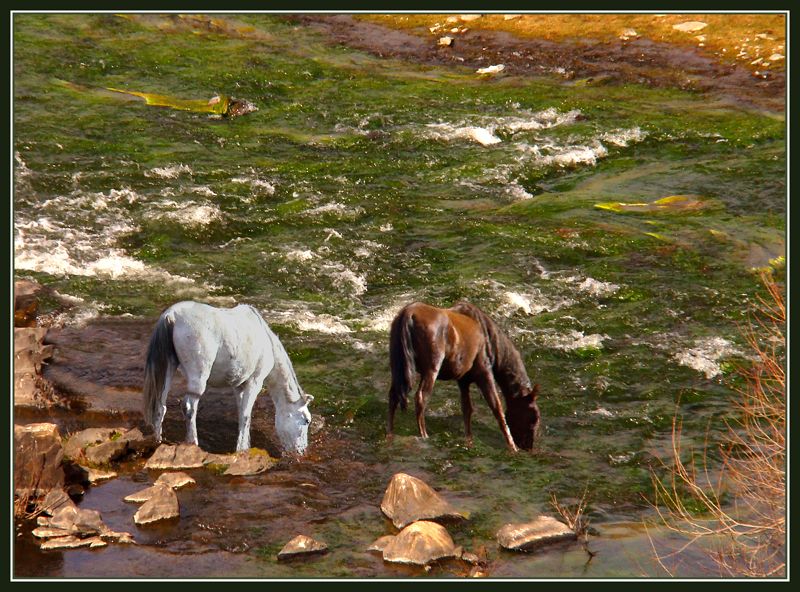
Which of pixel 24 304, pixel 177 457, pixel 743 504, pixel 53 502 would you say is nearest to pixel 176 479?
pixel 177 457

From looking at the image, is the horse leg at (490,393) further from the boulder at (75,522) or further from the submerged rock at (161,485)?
the boulder at (75,522)

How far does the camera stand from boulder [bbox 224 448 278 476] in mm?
9859

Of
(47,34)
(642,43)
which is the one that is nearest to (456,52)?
(642,43)

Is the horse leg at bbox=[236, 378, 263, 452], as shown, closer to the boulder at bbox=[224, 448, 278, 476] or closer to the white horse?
the white horse

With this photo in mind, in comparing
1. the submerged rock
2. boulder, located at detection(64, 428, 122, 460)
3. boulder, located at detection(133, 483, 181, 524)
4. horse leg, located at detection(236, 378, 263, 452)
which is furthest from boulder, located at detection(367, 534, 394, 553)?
boulder, located at detection(64, 428, 122, 460)

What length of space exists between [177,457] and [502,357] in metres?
3.60

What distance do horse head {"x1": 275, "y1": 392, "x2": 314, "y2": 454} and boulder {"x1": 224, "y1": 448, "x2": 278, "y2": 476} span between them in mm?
345

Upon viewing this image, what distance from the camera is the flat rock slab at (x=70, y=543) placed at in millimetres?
8242

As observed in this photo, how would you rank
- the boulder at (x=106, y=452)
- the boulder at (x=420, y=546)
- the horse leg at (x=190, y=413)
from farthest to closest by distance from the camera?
1. the horse leg at (x=190, y=413)
2. the boulder at (x=106, y=452)
3. the boulder at (x=420, y=546)

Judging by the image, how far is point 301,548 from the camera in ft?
27.9

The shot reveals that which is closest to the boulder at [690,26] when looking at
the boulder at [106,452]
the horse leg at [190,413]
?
the horse leg at [190,413]

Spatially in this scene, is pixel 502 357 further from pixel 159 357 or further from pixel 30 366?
pixel 30 366

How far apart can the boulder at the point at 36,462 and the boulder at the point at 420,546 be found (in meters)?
2.74

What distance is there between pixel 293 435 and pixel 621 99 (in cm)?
1590
